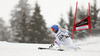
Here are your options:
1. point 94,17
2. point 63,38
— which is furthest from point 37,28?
point 63,38

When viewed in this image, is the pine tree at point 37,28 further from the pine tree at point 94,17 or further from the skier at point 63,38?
the skier at point 63,38

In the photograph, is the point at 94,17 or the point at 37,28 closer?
the point at 94,17

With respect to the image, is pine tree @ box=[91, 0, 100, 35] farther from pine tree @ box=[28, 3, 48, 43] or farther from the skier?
the skier

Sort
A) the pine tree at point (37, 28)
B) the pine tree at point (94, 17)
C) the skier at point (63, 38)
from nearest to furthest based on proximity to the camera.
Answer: the skier at point (63, 38), the pine tree at point (94, 17), the pine tree at point (37, 28)

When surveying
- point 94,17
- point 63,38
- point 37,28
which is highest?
point 94,17

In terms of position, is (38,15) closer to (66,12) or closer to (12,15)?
(66,12)

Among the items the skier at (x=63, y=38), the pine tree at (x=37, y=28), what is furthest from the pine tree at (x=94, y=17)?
the skier at (x=63, y=38)

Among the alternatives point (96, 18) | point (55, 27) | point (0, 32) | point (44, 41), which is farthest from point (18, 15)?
point (55, 27)

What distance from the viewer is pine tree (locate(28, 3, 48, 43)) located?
25562mm

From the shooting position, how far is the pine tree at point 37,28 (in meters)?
25.6

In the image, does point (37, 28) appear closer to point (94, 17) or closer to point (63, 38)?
point (94, 17)

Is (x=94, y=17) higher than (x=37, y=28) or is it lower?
higher

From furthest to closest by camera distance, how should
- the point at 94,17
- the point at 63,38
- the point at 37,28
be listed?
the point at 37,28, the point at 94,17, the point at 63,38

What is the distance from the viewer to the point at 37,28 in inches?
1033
